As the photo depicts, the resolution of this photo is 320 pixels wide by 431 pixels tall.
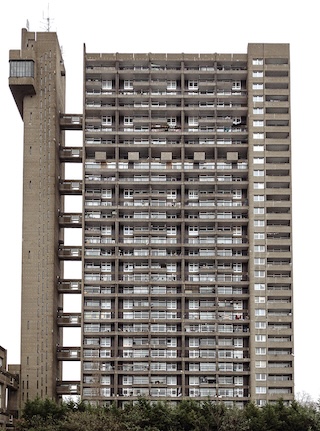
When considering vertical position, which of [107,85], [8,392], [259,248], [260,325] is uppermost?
[107,85]

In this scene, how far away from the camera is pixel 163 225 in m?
157

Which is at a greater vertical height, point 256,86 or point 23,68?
point 23,68

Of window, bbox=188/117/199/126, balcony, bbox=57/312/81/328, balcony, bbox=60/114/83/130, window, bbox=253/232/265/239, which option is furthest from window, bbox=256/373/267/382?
balcony, bbox=60/114/83/130

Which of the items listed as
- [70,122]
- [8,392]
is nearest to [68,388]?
[8,392]

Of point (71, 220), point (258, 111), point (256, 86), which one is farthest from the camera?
point (256, 86)

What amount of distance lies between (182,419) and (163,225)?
3788cm

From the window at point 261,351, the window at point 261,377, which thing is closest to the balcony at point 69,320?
the window at point 261,351

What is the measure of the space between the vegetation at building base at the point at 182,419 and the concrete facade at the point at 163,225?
18.9 meters

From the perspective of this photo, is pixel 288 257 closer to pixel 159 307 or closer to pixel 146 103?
pixel 159 307

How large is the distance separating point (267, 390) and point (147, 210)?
30870 mm

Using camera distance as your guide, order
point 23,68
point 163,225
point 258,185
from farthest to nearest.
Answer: point 163,225
point 258,185
point 23,68

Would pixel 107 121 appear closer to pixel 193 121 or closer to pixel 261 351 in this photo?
pixel 193 121

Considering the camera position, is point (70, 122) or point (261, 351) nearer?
point (261, 351)

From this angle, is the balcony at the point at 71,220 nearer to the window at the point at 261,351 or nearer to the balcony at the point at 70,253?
the balcony at the point at 70,253
